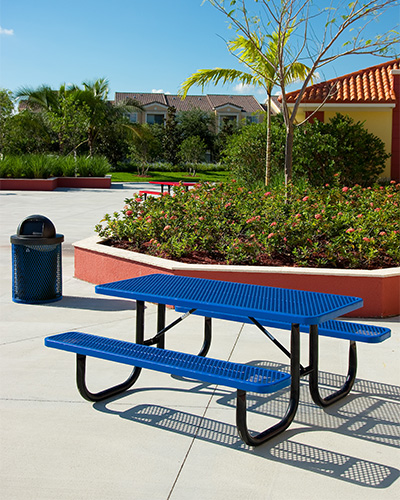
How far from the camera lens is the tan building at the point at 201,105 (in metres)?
70.6

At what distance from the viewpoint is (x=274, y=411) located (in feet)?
13.8

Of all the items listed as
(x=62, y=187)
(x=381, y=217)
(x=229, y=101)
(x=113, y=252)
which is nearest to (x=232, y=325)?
(x=113, y=252)

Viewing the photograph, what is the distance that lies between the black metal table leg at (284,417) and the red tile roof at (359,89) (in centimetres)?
1416

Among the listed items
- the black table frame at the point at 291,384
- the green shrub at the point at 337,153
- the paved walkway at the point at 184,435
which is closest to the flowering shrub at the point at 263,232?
the paved walkway at the point at 184,435

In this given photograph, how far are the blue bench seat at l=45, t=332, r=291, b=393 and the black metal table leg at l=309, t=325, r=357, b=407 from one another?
527 mm

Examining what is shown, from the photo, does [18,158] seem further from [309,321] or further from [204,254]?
[309,321]

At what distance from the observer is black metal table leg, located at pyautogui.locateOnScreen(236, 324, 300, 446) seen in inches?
139

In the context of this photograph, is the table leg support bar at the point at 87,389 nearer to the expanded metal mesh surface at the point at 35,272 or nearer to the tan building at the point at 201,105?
the expanded metal mesh surface at the point at 35,272

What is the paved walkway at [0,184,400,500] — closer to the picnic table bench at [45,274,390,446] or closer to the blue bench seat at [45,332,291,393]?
the picnic table bench at [45,274,390,446]

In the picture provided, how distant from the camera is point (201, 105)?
7294 centimetres

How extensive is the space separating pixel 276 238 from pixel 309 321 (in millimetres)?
3792

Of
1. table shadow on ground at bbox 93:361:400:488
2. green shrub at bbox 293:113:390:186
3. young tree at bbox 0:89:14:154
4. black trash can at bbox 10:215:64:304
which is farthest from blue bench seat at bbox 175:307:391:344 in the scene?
young tree at bbox 0:89:14:154

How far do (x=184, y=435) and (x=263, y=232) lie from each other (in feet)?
13.4

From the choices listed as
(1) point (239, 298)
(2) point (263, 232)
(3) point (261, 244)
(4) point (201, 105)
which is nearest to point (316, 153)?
(2) point (263, 232)
